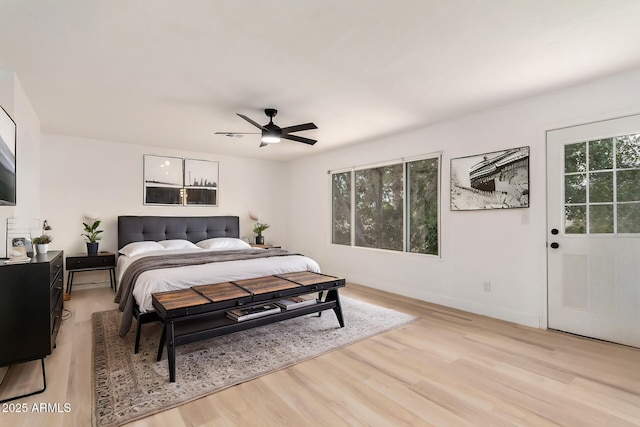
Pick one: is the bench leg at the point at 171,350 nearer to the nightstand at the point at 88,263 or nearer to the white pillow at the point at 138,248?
the white pillow at the point at 138,248

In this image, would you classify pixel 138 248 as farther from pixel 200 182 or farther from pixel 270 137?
pixel 270 137

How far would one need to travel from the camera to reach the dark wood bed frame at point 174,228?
5.03 meters

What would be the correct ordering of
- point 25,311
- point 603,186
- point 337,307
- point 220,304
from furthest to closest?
point 337,307 → point 603,186 → point 220,304 → point 25,311

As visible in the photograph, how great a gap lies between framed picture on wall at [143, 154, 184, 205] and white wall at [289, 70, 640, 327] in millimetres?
3360

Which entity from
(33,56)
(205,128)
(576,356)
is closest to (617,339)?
(576,356)

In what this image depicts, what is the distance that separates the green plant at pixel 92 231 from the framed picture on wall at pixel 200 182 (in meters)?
1.40

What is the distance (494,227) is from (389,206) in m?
1.68

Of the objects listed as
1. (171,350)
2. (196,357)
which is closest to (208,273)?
(196,357)

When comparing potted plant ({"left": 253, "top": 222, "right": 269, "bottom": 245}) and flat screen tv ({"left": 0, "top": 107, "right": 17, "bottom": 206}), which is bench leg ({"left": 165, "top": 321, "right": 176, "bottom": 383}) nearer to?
flat screen tv ({"left": 0, "top": 107, "right": 17, "bottom": 206})

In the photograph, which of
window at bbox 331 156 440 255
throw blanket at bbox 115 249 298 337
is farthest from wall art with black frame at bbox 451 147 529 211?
throw blanket at bbox 115 249 298 337

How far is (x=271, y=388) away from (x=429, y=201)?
3305mm

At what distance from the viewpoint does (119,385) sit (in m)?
2.15

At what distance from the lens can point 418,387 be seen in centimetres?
218

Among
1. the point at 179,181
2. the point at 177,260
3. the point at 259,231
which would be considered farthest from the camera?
the point at 259,231
